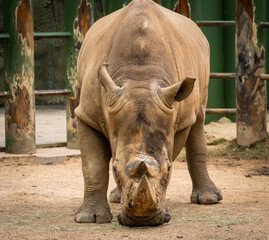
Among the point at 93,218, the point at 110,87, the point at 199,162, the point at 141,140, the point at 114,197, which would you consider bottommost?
the point at 114,197

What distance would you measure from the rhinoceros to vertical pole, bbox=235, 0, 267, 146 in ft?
10.5

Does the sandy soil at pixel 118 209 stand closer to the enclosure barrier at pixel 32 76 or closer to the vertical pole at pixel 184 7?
the enclosure barrier at pixel 32 76

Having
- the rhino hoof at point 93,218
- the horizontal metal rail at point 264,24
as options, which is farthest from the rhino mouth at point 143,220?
the horizontal metal rail at point 264,24

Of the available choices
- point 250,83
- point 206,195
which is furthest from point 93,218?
point 250,83

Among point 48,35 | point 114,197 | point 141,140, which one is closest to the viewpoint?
point 141,140

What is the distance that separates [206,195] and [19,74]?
12.8ft

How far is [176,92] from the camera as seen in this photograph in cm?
529

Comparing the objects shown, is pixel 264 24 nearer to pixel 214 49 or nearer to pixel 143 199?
pixel 214 49

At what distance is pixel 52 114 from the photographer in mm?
15070

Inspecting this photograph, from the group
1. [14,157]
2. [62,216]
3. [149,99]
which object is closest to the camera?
[149,99]

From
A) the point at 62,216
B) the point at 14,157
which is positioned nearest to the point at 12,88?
the point at 14,157

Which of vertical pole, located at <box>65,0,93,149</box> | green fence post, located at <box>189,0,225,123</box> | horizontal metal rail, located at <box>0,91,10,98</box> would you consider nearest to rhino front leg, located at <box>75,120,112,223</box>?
horizontal metal rail, located at <box>0,91,10,98</box>

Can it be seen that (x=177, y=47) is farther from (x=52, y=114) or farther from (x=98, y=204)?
(x=52, y=114)

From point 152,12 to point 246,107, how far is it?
4276 mm
